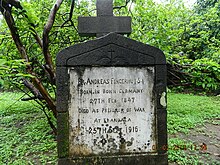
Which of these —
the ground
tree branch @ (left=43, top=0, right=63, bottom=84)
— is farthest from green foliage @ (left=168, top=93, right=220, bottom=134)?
tree branch @ (left=43, top=0, right=63, bottom=84)

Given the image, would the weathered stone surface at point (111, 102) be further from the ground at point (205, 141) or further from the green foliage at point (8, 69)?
the ground at point (205, 141)

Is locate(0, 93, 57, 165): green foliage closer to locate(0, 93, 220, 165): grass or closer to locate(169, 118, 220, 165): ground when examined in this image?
locate(0, 93, 220, 165): grass

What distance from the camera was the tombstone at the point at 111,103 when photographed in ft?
8.38

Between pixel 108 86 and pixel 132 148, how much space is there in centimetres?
76

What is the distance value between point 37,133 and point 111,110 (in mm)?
2464

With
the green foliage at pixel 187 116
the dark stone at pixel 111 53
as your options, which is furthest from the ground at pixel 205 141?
the dark stone at pixel 111 53

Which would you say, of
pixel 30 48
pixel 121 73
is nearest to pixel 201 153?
pixel 121 73

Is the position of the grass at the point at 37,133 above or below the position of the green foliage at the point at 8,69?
below

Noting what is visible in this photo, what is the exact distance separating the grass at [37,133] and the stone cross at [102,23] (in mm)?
1402

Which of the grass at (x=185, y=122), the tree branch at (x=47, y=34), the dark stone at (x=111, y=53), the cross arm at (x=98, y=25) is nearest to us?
the dark stone at (x=111, y=53)

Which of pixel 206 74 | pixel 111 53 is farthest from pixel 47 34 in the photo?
pixel 206 74

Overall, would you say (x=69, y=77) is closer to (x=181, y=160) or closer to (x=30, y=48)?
(x=181, y=160)

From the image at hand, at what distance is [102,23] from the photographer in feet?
10.2

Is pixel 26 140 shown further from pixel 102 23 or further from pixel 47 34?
pixel 102 23
